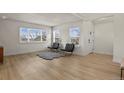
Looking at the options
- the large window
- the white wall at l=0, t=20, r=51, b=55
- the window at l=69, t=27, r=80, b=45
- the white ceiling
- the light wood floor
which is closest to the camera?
the light wood floor

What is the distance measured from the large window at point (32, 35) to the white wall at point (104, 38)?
4013 millimetres

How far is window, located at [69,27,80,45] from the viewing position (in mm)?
6018

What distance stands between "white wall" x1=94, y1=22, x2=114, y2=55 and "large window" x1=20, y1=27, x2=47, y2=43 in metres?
4.01

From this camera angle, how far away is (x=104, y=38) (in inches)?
252

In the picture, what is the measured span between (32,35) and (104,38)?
5015 mm

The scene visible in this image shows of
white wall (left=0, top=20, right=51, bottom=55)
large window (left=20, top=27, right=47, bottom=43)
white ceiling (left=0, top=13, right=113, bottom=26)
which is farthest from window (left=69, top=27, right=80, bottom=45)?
white wall (left=0, top=20, right=51, bottom=55)

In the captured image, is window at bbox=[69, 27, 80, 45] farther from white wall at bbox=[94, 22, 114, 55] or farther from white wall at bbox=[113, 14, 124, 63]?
white wall at bbox=[113, 14, 124, 63]

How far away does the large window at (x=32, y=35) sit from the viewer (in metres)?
6.17

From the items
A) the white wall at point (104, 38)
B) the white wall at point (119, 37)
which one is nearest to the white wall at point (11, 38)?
the white wall at point (104, 38)

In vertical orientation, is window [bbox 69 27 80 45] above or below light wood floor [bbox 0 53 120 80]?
above
